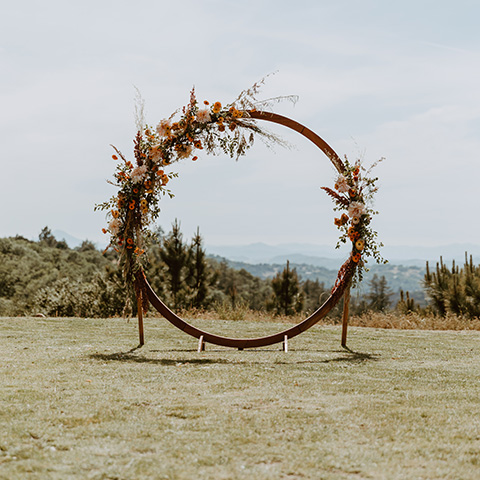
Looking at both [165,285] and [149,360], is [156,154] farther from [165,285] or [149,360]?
[165,285]

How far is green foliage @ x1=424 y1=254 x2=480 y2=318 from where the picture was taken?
49.3 ft

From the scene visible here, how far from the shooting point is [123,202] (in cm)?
824

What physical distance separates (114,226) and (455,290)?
1077 cm

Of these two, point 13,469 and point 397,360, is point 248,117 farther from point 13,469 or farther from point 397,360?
point 13,469

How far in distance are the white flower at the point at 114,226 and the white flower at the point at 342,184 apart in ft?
11.3

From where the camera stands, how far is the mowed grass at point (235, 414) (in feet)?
11.3

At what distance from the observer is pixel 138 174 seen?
320 inches

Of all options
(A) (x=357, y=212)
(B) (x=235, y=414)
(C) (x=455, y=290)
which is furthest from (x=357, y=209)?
(C) (x=455, y=290)

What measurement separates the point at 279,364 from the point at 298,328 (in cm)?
171

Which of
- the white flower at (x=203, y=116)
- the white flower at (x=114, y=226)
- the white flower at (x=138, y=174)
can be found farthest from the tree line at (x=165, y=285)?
the white flower at (x=203, y=116)

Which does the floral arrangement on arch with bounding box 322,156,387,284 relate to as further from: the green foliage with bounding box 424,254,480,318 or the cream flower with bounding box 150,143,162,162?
the green foliage with bounding box 424,254,480,318

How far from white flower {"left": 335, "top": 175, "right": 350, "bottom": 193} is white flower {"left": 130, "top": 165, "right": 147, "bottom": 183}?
2.98 m

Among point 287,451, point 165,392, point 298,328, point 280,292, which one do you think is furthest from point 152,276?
point 287,451

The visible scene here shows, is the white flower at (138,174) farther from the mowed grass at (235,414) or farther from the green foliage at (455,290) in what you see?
the green foliage at (455,290)
